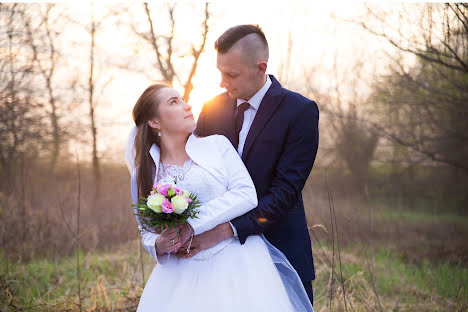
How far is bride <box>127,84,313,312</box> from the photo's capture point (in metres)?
2.43

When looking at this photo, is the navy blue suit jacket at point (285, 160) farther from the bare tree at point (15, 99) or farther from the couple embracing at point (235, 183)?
the bare tree at point (15, 99)

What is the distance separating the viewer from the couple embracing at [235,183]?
2.46m

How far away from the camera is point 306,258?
9.31 ft

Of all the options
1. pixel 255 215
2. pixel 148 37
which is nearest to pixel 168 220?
pixel 255 215

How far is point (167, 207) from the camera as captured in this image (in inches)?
85.7

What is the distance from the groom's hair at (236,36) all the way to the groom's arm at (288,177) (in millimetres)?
698

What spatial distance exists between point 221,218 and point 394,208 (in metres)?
12.6

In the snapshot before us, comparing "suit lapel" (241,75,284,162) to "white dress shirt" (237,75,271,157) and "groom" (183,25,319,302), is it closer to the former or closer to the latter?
"groom" (183,25,319,302)

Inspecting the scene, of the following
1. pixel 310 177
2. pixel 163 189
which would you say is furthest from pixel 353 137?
pixel 163 189

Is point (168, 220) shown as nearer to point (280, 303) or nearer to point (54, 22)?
point (280, 303)

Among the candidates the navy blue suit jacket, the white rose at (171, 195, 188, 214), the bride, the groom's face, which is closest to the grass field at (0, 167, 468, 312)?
the navy blue suit jacket

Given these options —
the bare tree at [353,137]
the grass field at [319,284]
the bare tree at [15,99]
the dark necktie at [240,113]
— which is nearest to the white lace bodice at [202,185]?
the dark necktie at [240,113]

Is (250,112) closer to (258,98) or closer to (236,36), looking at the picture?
(258,98)

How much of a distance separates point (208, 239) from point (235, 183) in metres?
0.38
